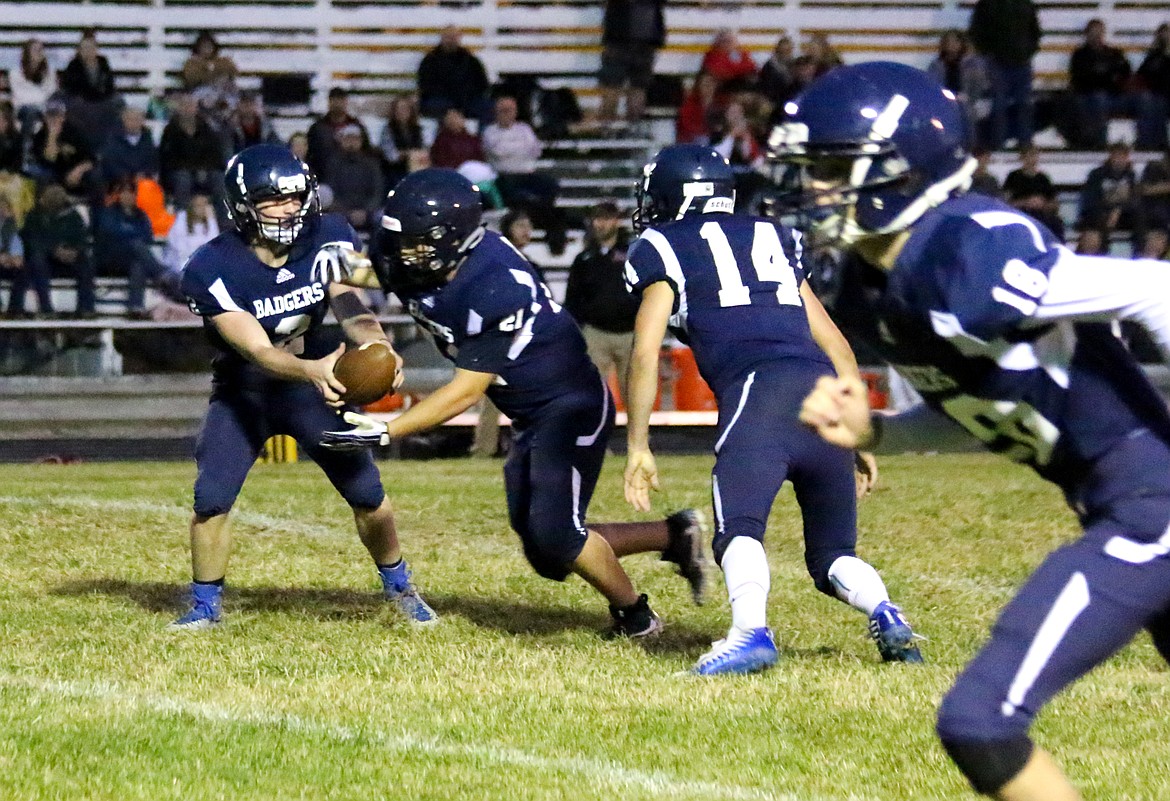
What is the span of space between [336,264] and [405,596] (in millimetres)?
1226

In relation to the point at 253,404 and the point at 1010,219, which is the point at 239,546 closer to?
the point at 253,404

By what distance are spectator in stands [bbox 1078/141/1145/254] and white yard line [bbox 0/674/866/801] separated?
38.6 feet

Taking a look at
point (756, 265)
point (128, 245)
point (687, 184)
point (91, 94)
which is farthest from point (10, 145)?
point (756, 265)

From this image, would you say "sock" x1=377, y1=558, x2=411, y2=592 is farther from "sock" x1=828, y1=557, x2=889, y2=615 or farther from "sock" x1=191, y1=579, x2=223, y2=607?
"sock" x1=828, y1=557, x2=889, y2=615

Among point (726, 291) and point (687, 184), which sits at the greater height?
point (687, 184)

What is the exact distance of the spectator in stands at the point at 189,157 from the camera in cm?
1400

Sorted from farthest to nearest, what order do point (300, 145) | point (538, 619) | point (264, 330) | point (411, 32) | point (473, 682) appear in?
point (411, 32) → point (300, 145) → point (538, 619) → point (264, 330) → point (473, 682)

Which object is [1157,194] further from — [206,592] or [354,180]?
[206,592]

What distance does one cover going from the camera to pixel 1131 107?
16.1 metres

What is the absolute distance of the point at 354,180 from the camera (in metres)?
13.9

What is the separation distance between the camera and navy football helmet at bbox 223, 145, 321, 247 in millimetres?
5777

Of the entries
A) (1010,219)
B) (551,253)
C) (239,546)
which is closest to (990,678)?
(1010,219)

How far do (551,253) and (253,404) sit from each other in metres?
9.11

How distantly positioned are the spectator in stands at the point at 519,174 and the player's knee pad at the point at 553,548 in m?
9.19
